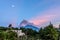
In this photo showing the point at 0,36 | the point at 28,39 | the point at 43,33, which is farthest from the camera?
the point at 43,33

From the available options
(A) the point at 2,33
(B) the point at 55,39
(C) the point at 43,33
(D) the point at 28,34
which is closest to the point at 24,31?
(D) the point at 28,34

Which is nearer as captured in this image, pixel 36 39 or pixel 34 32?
pixel 36 39

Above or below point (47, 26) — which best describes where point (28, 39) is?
below

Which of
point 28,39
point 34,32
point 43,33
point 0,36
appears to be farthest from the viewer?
point 34,32

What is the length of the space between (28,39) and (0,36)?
3.48 m

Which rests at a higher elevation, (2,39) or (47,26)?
(47,26)

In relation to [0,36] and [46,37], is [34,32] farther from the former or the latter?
[0,36]

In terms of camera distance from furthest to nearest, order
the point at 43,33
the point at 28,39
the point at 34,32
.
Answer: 1. the point at 34,32
2. the point at 43,33
3. the point at 28,39

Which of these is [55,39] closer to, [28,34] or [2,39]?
[28,34]

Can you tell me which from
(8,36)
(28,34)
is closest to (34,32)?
(28,34)

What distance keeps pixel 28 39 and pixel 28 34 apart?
2611mm

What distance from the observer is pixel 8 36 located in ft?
58.0

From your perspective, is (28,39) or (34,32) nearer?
(28,39)

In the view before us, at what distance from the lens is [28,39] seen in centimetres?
1973
